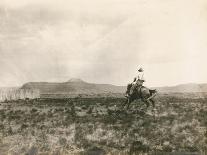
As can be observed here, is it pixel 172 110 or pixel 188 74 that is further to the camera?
pixel 172 110

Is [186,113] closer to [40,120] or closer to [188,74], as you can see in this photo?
[188,74]

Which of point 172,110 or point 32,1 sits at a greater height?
point 32,1

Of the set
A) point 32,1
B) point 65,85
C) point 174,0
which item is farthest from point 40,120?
point 65,85

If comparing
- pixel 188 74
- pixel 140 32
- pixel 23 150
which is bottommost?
pixel 23 150

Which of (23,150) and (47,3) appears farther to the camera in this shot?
(47,3)

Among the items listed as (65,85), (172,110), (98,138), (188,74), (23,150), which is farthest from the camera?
(65,85)

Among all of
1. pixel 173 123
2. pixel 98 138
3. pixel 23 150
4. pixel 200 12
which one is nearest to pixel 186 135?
pixel 173 123

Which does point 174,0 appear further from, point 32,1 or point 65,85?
point 65,85

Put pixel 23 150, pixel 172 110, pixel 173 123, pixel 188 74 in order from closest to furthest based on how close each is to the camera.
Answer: pixel 23 150 → pixel 173 123 → pixel 188 74 → pixel 172 110

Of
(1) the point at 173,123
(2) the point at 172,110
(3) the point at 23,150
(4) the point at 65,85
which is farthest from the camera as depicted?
(4) the point at 65,85
